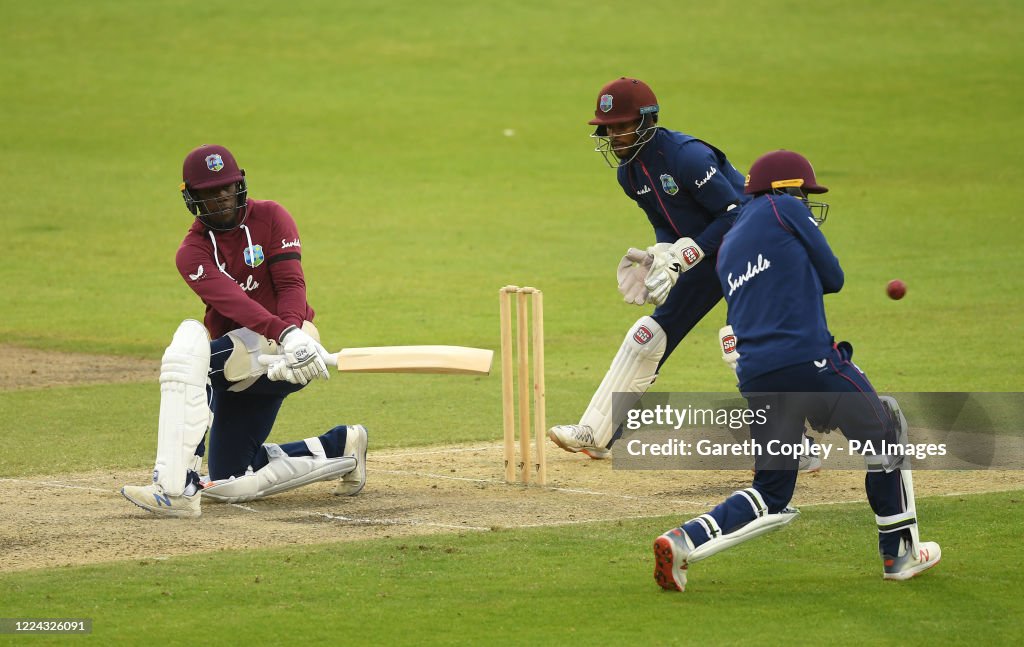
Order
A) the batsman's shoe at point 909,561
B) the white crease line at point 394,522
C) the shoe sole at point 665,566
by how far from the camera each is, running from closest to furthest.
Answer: the shoe sole at point 665,566 < the batsman's shoe at point 909,561 < the white crease line at point 394,522

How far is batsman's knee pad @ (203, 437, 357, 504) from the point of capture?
7402 millimetres

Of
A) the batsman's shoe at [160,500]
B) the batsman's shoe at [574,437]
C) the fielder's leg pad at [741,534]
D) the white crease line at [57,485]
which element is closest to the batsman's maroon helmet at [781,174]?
the fielder's leg pad at [741,534]

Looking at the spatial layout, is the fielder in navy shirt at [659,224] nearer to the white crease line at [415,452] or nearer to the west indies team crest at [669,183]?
the west indies team crest at [669,183]

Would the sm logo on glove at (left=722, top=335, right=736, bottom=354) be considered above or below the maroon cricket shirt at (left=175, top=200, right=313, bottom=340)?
below

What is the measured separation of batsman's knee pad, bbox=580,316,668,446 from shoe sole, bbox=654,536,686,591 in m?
2.66

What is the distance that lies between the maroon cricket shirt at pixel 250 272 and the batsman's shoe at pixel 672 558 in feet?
7.95

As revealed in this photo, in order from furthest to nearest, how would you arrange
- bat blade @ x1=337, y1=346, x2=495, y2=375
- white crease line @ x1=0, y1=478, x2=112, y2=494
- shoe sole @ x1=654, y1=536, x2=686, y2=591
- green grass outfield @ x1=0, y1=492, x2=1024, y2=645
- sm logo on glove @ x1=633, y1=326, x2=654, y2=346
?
sm logo on glove @ x1=633, y1=326, x2=654, y2=346 → white crease line @ x1=0, y1=478, x2=112, y2=494 → bat blade @ x1=337, y1=346, x2=495, y2=375 → shoe sole @ x1=654, y1=536, x2=686, y2=591 → green grass outfield @ x1=0, y1=492, x2=1024, y2=645

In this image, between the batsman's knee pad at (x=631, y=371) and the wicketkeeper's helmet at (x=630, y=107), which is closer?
the wicketkeeper's helmet at (x=630, y=107)

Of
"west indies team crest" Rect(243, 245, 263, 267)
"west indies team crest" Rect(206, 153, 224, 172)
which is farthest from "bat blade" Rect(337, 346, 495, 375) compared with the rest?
"west indies team crest" Rect(206, 153, 224, 172)

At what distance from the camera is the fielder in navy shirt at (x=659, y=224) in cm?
777

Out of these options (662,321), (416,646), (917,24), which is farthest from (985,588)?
(917,24)

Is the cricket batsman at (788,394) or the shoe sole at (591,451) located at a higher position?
the cricket batsman at (788,394)

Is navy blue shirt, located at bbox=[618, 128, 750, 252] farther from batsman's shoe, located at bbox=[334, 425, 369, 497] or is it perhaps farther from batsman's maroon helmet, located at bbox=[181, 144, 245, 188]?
batsman's maroon helmet, located at bbox=[181, 144, 245, 188]

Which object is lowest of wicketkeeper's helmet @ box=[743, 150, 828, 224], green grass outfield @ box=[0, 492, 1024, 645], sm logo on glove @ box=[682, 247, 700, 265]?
green grass outfield @ box=[0, 492, 1024, 645]
